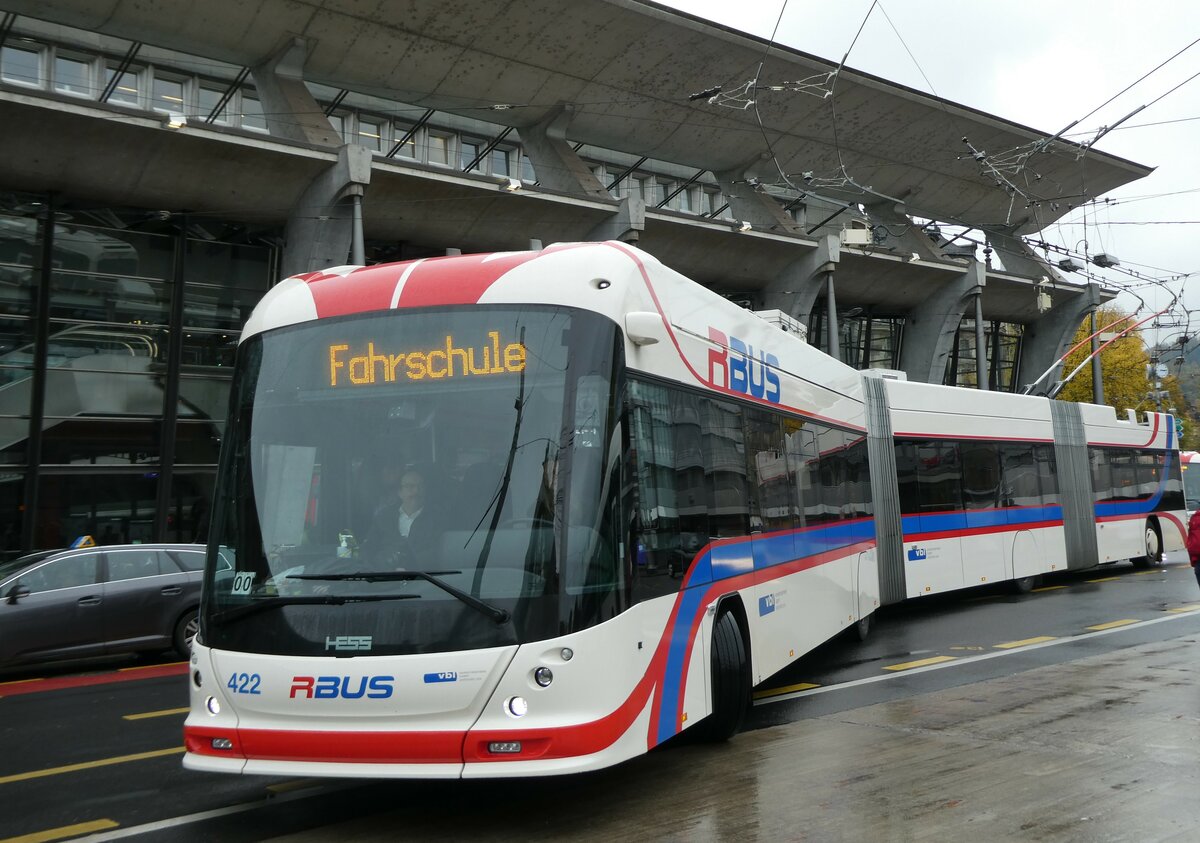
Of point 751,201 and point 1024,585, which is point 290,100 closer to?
point 751,201

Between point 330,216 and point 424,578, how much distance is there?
19.2 m

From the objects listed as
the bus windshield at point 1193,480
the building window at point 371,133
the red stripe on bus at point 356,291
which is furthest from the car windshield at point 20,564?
the bus windshield at point 1193,480

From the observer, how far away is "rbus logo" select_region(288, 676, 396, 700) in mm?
5398

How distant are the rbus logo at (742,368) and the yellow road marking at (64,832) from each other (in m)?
4.44

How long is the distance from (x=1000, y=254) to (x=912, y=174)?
376 inches

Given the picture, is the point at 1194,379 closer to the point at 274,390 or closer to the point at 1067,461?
the point at 1067,461

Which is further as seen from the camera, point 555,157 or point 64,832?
point 555,157

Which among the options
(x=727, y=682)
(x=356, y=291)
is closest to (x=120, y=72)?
(x=356, y=291)

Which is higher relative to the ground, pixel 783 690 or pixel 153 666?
pixel 153 666

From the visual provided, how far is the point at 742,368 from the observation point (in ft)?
27.6

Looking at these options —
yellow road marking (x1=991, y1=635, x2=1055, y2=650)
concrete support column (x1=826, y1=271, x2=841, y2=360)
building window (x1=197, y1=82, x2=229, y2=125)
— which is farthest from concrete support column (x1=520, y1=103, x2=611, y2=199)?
yellow road marking (x1=991, y1=635, x2=1055, y2=650)

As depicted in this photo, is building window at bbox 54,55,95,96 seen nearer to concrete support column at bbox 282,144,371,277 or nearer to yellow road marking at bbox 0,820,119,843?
concrete support column at bbox 282,144,371,277

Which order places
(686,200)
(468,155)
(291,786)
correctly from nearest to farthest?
(291,786) → (468,155) → (686,200)

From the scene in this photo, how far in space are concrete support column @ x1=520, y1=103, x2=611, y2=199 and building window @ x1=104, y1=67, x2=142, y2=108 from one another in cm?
913
